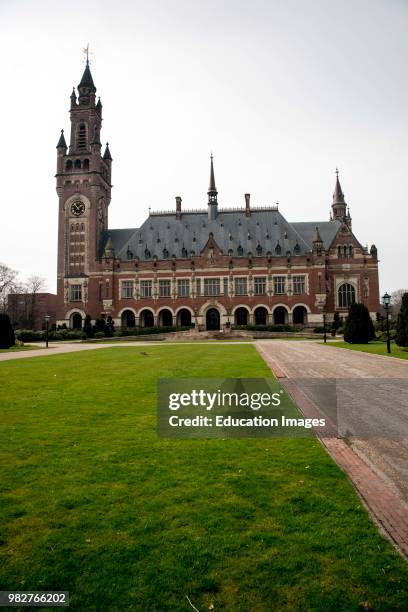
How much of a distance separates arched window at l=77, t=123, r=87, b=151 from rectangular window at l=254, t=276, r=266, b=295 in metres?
35.1

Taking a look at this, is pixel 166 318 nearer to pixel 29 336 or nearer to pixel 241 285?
pixel 241 285

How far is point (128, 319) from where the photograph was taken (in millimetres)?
69188

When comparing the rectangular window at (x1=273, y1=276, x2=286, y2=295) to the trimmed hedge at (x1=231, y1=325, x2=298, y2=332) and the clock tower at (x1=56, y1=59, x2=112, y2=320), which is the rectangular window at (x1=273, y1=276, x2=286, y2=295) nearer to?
the trimmed hedge at (x1=231, y1=325, x2=298, y2=332)

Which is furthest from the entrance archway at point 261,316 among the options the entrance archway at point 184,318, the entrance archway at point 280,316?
the entrance archway at point 184,318

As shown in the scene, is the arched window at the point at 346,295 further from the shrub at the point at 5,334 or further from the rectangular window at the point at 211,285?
the shrub at the point at 5,334

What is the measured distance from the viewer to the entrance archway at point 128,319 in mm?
68475

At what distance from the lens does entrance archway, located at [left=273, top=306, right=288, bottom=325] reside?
6712 centimetres

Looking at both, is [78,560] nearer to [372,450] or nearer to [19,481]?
[19,481]

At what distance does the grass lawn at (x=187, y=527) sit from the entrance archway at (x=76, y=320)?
63.3 metres

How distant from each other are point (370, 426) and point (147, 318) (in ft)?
203


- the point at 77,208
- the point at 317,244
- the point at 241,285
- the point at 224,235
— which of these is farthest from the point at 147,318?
the point at 317,244

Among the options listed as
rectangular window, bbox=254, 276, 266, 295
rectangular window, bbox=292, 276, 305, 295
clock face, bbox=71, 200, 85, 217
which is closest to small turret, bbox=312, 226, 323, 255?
rectangular window, bbox=292, 276, 305, 295

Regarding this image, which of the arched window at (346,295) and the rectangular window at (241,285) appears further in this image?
the rectangular window at (241,285)

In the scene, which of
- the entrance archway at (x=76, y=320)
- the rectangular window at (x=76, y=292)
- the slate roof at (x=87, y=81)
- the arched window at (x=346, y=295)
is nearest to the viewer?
the arched window at (x=346, y=295)
